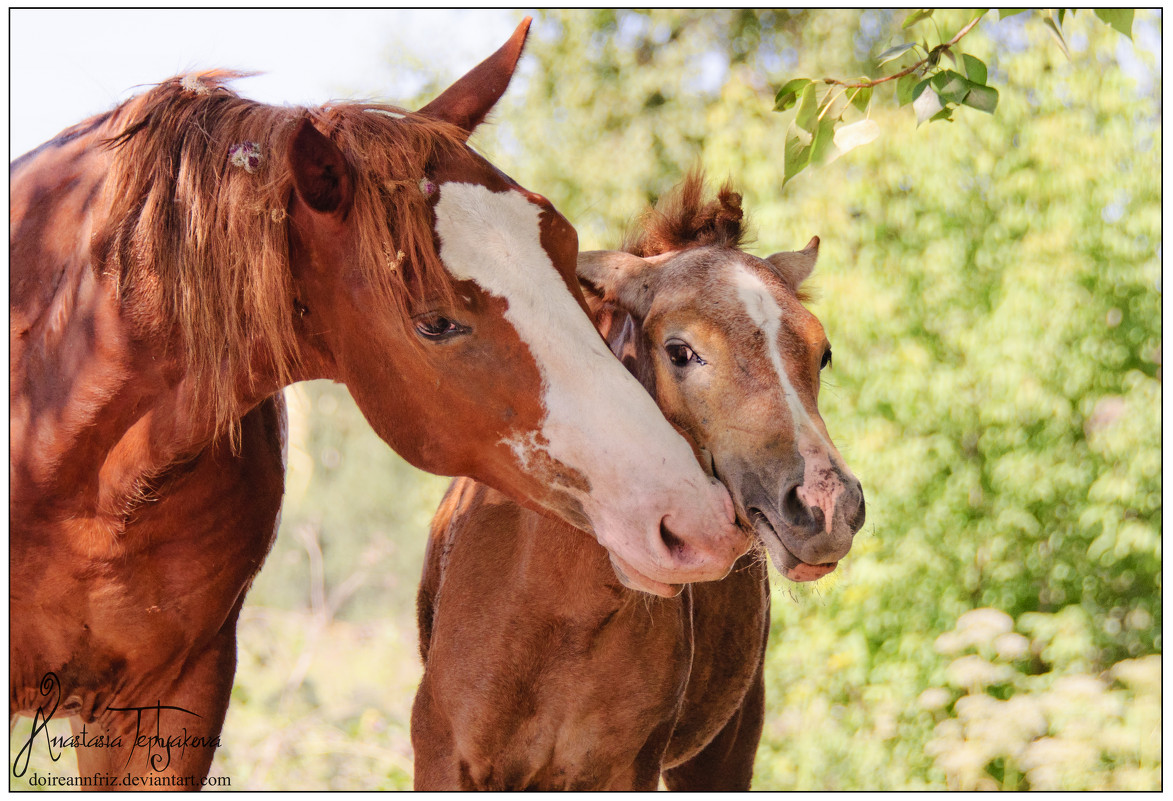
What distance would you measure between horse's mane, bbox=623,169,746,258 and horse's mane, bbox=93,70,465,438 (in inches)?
40.8

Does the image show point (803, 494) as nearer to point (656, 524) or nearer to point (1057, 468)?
point (656, 524)

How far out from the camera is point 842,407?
7434 millimetres

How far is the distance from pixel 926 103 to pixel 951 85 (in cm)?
7

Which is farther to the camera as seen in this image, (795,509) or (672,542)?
(795,509)

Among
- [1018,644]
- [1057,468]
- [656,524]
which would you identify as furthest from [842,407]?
[656,524]

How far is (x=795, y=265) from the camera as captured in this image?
10.2 ft

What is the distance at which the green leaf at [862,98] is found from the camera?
2510mm

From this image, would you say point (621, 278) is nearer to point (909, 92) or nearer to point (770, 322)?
point (770, 322)

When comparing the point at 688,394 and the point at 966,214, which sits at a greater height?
the point at 966,214

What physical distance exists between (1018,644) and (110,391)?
532 centimetres

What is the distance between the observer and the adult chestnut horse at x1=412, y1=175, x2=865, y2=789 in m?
2.22

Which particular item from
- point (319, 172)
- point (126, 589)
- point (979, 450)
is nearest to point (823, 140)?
point (319, 172)

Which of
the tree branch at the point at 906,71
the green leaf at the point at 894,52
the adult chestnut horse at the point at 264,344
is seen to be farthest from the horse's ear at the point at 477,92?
the green leaf at the point at 894,52

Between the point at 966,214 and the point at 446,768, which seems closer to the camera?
the point at 446,768
